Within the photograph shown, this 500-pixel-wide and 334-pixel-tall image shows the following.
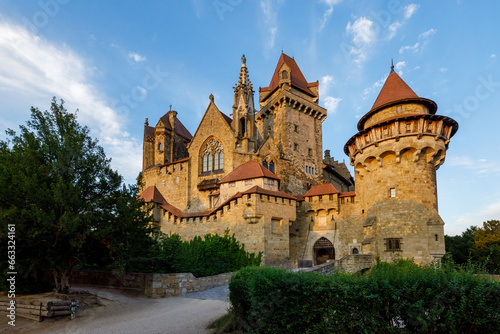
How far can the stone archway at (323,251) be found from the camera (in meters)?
27.5

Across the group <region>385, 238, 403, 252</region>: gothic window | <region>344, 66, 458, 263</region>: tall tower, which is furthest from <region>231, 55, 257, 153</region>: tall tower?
<region>385, 238, 403, 252</region>: gothic window

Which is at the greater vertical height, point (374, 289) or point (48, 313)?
point (374, 289)

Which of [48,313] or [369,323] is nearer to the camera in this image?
[369,323]

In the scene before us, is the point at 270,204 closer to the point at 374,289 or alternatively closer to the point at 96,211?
the point at 96,211

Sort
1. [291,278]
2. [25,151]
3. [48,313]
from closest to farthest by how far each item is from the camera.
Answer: [291,278] < [48,313] < [25,151]

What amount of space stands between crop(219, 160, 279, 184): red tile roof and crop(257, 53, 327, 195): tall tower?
19.7ft

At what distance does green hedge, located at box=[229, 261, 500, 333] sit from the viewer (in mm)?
6480

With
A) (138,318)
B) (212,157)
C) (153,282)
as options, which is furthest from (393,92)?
(138,318)

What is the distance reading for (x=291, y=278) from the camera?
740cm

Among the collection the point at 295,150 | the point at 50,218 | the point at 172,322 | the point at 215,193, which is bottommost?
the point at 172,322

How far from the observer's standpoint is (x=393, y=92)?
79.7ft

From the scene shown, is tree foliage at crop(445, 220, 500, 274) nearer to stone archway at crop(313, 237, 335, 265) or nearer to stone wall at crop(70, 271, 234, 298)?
stone archway at crop(313, 237, 335, 265)

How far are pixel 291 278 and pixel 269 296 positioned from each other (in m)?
0.65

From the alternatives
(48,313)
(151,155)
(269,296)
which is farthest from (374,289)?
(151,155)
